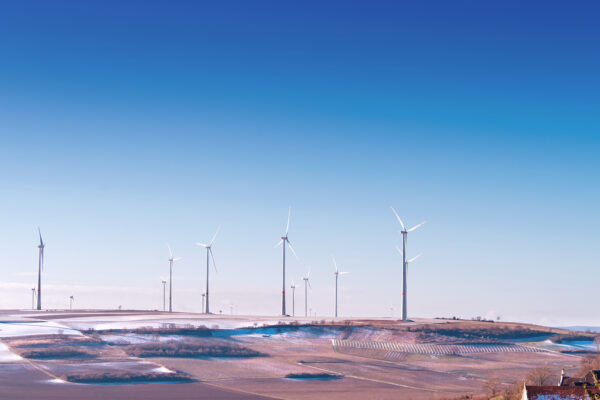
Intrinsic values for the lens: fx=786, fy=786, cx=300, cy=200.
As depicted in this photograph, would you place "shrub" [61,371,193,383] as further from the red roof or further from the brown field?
the red roof

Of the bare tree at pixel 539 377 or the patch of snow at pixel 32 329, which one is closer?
the bare tree at pixel 539 377

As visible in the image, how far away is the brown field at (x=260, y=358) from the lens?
9475 cm

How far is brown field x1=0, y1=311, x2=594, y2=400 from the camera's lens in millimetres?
94750

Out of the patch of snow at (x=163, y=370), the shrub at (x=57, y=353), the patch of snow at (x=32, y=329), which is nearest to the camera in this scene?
the patch of snow at (x=163, y=370)

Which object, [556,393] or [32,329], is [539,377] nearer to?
[556,393]

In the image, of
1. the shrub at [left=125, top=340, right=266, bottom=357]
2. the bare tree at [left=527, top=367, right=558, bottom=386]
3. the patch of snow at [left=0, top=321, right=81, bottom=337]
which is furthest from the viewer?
the patch of snow at [left=0, top=321, right=81, bottom=337]

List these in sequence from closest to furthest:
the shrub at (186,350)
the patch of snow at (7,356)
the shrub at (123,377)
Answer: the shrub at (123,377), the patch of snow at (7,356), the shrub at (186,350)

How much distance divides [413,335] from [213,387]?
171 feet

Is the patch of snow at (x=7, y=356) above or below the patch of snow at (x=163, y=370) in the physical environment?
above

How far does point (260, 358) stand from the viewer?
398 feet

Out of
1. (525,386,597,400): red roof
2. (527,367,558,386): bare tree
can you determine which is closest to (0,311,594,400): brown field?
(527,367,558,386): bare tree

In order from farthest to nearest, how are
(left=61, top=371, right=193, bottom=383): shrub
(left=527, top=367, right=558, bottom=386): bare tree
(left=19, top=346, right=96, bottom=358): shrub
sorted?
(left=19, top=346, right=96, bottom=358): shrub, (left=61, top=371, right=193, bottom=383): shrub, (left=527, top=367, right=558, bottom=386): bare tree

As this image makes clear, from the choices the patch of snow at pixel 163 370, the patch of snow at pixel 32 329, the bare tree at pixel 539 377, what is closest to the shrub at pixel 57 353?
the patch of snow at pixel 163 370

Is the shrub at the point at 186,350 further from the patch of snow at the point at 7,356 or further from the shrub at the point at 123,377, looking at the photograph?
the shrub at the point at 123,377
